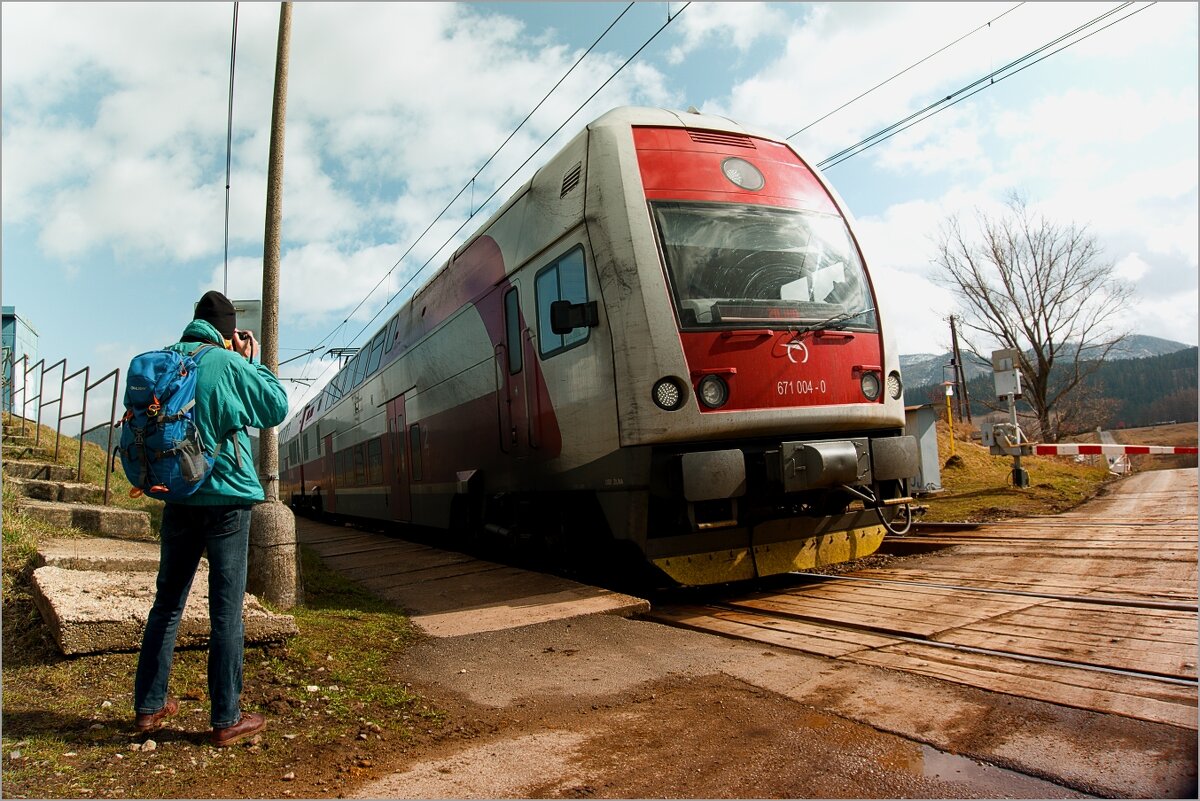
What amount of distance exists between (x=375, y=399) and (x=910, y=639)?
34.9ft

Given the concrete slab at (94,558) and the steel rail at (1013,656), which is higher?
the concrete slab at (94,558)

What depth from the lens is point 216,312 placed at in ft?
11.1

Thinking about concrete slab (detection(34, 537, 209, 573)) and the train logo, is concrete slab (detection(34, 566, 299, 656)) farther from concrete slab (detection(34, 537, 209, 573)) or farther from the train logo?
the train logo

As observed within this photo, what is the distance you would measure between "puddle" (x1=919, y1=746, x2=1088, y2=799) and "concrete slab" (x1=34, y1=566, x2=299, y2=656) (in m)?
3.10

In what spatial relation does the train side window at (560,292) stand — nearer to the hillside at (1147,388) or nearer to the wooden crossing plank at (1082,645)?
the wooden crossing plank at (1082,645)

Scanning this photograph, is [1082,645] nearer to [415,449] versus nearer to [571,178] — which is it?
[571,178]

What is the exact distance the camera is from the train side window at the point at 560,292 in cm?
593

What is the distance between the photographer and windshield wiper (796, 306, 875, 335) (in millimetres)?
5695

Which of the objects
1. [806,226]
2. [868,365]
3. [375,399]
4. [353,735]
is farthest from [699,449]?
[375,399]

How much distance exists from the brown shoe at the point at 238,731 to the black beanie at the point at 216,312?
1.58m

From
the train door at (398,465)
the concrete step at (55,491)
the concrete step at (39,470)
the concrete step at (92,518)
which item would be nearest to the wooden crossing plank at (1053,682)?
the concrete step at (92,518)

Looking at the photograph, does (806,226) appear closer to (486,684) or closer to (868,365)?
(868,365)

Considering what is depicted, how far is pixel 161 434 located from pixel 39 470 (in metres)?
9.90

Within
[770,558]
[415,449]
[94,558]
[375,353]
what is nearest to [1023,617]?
[770,558]
